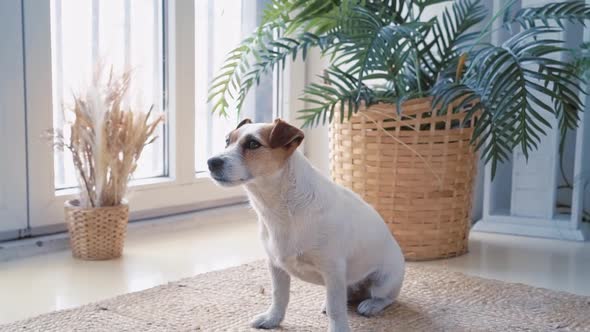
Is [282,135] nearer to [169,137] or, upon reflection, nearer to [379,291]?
[379,291]

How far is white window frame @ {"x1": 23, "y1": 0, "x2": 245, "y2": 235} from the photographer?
5.77ft

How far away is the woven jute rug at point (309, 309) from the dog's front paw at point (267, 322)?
0.02 metres

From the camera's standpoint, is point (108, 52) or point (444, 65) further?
point (444, 65)

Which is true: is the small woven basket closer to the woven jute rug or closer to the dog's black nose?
the woven jute rug

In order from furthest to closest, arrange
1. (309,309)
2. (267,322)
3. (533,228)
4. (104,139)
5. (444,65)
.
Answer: (533,228) → (444,65) → (104,139) → (309,309) → (267,322)

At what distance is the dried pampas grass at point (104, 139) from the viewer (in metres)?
1.70

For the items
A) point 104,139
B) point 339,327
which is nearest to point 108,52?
point 104,139

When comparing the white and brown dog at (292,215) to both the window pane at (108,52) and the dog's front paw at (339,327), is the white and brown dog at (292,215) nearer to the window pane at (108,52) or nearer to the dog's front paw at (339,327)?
the dog's front paw at (339,327)

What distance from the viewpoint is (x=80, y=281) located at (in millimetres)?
1539

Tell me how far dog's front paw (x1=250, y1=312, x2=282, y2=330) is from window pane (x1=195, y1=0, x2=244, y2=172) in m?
1.13

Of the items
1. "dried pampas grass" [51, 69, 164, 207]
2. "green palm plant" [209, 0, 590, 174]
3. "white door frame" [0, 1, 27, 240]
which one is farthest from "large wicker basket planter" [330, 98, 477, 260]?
"white door frame" [0, 1, 27, 240]

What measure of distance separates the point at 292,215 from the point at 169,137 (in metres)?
1.07

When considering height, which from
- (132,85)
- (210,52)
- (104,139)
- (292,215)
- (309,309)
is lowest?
(309,309)

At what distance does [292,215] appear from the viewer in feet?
3.91
